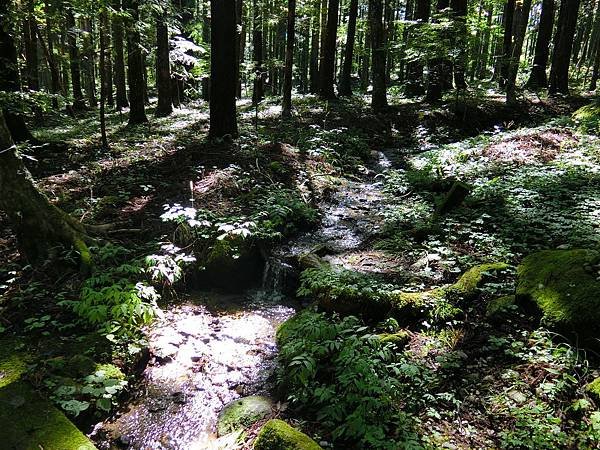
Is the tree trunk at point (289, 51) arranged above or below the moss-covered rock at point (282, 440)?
above

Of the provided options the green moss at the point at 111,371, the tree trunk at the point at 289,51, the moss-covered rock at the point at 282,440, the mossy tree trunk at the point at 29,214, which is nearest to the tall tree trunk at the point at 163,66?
the tree trunk at the point at 289,51

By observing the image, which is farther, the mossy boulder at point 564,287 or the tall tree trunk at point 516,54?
the tall tree trunk at point 516,54

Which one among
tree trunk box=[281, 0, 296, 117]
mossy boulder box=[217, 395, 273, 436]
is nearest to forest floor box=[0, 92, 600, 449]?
mossy boulder box=[217, 395, 273, 436]

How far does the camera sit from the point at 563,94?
54.5ft

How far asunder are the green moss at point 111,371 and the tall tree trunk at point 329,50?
16009mm

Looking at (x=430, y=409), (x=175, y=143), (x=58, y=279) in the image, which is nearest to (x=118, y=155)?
(x=175, y=143)

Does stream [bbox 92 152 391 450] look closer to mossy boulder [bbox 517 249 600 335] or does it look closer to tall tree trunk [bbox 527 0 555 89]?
mossy boulder [bbox 517 249 600 335]

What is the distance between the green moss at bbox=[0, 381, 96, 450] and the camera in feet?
11.1

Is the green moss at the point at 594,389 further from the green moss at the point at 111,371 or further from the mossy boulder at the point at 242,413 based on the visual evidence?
the green moss at the point at 111,371

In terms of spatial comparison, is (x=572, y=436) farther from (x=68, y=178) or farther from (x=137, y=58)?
(x=137, y=58)

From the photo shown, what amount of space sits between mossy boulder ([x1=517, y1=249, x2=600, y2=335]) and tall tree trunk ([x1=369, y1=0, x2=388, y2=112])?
10932 mm

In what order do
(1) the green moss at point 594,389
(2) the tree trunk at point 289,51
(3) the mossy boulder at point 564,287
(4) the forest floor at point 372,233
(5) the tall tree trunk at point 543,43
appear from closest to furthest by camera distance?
(1) the green moss at point 594,389, (4) the forest floor at point 372,233, (3) the mossy boulder at point 564,287, (2) the tree trunk at point 289,51, (5) the tall tree trunk at point 543,43

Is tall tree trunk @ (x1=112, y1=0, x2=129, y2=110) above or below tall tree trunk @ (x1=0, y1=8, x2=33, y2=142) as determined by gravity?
above

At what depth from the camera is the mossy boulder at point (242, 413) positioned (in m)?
4.06
